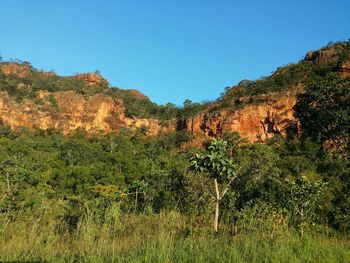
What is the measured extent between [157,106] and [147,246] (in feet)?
260

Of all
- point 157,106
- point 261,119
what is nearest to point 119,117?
point 157,106

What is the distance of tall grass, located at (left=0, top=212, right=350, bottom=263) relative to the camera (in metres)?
3.22

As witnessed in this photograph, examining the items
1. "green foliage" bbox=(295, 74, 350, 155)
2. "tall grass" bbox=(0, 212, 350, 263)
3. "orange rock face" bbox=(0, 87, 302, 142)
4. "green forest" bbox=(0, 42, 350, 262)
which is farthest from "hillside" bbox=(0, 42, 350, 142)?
"tall grass" bbox=(0, 212, 350, 263)

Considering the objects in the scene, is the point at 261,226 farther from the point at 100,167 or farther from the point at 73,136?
the point at 73,136

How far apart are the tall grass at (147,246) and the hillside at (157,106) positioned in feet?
151

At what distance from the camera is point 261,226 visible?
4465mm

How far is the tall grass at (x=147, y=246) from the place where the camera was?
3217 mm

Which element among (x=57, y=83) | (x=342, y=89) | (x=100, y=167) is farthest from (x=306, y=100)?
(x=57, y=83)

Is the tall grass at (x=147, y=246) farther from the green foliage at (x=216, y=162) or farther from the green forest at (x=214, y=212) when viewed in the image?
the green foliage at (x=216, y=162)

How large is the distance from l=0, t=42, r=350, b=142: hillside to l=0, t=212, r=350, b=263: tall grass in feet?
151

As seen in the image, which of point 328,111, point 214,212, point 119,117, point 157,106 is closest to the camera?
point 328,111

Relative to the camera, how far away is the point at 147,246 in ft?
11.1

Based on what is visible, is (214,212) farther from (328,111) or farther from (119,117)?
(119,117)

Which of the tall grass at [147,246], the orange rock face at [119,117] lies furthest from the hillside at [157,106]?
the tall grass at [147,246]
